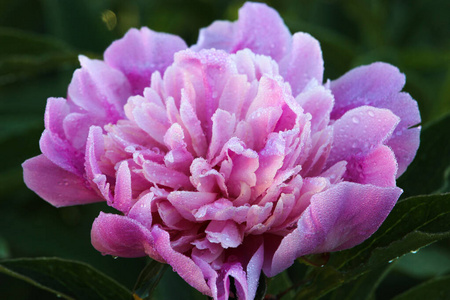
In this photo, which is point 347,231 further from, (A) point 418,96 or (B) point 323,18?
(B) point 323,18

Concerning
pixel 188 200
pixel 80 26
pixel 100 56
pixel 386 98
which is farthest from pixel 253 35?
pixel 80 26

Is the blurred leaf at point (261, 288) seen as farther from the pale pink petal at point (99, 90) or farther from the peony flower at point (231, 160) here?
the pale pink petal at point (99, 90)

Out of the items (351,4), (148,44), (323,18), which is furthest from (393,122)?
(323,18)

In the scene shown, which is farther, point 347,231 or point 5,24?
point 5,24

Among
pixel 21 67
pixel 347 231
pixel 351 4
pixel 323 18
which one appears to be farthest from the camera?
pixel 323 18

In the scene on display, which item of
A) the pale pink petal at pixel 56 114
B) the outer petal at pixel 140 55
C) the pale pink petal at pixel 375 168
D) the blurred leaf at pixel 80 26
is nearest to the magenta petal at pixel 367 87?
the pale pink petal at pixel 375 168

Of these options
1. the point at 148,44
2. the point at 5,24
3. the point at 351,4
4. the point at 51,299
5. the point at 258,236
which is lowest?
the point at 51,299
